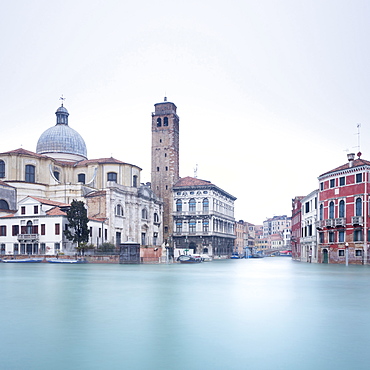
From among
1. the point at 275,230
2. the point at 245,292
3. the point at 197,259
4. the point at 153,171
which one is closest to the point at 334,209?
the point at 197,259

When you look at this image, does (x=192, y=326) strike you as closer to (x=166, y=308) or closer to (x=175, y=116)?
(x=166, y=308)

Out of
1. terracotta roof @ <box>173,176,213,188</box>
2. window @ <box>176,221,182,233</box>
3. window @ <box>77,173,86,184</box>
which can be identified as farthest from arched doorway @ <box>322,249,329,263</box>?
window @ <box>77,173,86,184</box>

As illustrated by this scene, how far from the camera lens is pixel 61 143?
6881 cm

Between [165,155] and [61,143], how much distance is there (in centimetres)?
1569

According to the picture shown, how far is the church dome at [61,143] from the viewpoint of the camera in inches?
2699

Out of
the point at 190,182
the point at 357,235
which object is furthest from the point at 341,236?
the point at 190,182

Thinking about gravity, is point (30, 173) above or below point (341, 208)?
above

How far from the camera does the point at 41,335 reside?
402 inches

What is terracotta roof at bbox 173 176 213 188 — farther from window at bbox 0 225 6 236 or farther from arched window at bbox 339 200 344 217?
arched window at bbox 339 200 344 217

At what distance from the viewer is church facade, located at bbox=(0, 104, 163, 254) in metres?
57.4

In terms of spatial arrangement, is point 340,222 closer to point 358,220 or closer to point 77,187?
point 358,220

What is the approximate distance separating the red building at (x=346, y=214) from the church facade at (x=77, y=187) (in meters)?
25.8

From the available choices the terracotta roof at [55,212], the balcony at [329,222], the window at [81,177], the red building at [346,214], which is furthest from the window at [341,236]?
the window at [81,177]

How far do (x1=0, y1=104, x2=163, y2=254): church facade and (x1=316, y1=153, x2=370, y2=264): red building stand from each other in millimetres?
25833
